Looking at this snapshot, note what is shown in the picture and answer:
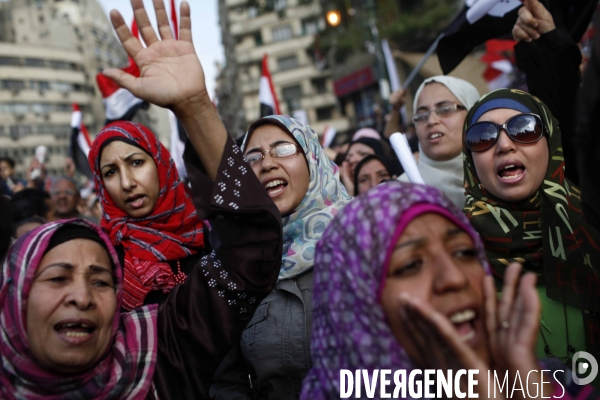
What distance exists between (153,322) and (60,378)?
14.4 inches

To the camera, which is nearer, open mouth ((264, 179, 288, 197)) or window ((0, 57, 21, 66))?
open mouth ((264, 179, 288, 197))

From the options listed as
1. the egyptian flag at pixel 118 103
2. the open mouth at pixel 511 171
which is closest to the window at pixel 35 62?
the egyptian flag at pixel 118 103

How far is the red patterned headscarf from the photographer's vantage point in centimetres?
260

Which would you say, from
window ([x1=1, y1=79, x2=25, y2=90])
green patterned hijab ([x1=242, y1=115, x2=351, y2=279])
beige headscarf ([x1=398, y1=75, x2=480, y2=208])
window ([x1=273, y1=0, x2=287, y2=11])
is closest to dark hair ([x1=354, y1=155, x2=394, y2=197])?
beige headscarf ([x1=398, y1=75, x2=480, y2=208])

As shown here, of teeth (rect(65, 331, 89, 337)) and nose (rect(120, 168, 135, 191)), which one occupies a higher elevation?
nose (rect(120, 168, 135, 191))

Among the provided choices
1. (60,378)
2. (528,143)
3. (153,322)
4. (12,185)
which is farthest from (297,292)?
(12,185)

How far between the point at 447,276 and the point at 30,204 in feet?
14.4

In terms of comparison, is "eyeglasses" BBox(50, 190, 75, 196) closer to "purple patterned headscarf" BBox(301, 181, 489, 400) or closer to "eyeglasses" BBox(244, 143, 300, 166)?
"eyeglasses" BBox(244, 143, 300, 166)

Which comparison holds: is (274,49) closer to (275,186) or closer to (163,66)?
(275,186)

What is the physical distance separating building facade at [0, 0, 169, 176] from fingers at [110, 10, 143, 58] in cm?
5004

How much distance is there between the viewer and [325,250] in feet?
5.26

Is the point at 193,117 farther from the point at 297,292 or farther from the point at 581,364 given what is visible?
the point at 581,364

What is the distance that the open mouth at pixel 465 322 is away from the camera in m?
1.40

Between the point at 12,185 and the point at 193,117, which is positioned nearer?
the point at 193,117
